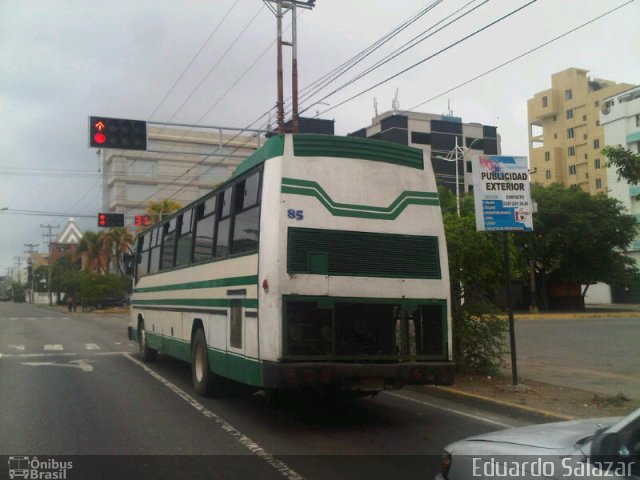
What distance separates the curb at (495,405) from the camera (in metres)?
8.03

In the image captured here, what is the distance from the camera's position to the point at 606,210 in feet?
133

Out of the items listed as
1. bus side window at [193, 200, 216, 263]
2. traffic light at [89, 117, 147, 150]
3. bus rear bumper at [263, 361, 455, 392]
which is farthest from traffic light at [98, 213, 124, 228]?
bus rear bumper at [263, 361, 455, 392]

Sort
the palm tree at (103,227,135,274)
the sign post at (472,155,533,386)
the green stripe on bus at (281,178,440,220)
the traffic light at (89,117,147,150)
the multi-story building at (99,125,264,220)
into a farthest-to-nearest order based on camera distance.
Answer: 1. the multi-story building at (99,125,264,220)
2. the palm tree at (103,227,135,274)
3. the traffic light at (89,117,147,150)
4. the sign post at (472,155,533,386)
5. the green stripe on bus at (281,178,440,220)

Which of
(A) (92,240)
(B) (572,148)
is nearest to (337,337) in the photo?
(A) (92,240)

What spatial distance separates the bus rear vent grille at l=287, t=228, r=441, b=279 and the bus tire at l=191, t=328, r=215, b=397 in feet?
10.3

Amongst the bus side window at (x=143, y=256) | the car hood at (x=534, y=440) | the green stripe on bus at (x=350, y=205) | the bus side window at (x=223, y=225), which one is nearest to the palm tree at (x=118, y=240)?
the bus side window at (x=143, y=256)

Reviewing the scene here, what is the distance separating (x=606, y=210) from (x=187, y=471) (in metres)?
40.3

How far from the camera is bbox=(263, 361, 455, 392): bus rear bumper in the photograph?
7.08 meters

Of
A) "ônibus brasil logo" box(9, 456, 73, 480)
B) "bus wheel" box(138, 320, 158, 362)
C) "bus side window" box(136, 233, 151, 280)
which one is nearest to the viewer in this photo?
"ônibus brasil logo" box(9, 456, 73, 480)

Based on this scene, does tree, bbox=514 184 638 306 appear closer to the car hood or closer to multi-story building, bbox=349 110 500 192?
multi-story building, bbox=349 110 500 192

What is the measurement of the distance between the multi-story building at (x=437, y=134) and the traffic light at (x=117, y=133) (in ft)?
152

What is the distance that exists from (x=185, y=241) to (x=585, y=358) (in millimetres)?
9942

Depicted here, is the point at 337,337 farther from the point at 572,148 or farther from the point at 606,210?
the point at 572,148

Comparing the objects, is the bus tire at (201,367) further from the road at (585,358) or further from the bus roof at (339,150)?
the road at (585,358)
